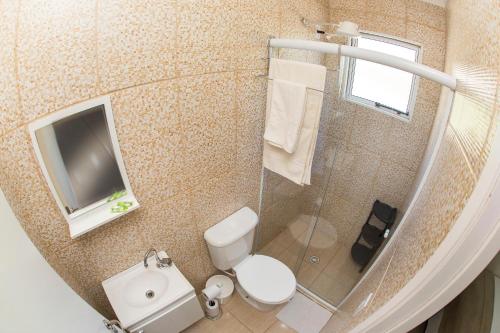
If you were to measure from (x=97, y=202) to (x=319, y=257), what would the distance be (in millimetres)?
1807

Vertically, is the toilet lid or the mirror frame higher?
the mirror frame

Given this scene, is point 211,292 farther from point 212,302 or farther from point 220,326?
point 220,326

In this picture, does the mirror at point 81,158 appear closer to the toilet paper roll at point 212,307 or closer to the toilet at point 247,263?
the toilet at point 247,263

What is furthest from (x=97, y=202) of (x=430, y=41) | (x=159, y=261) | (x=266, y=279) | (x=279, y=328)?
(x=430, y=41)

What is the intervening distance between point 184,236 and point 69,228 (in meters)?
0.71

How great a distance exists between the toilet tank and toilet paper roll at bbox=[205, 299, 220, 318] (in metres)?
0.29

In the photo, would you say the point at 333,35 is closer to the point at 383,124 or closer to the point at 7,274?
the point at 383,124

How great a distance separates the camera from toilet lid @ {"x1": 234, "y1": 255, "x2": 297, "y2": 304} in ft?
6.37

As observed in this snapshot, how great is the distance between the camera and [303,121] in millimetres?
1585

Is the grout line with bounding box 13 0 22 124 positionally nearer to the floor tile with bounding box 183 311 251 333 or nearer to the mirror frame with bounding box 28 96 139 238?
the mirror frame with bounding box 28 96 139 238

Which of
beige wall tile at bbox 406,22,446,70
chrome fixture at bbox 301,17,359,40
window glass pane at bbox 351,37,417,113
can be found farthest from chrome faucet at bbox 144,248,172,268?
beige wall tile at bbox 406,22,446,70

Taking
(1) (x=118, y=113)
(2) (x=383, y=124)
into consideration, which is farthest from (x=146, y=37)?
(2) (x=383, y=124)

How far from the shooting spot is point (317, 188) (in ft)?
6.59

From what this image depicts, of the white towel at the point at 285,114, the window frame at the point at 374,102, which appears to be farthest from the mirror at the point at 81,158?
the window frame at the point at 374,102
